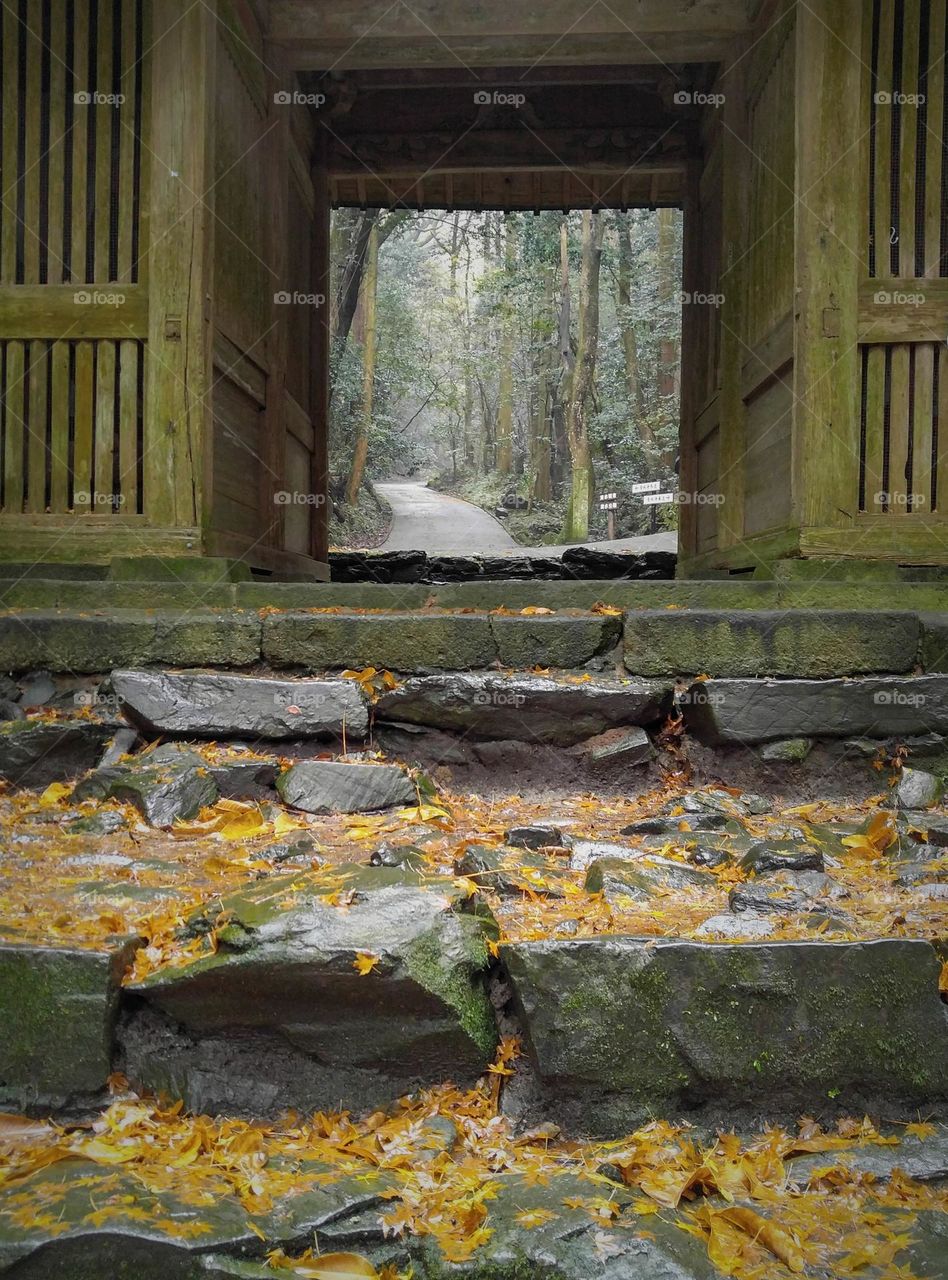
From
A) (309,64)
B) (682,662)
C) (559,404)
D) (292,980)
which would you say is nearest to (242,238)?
(309,64)

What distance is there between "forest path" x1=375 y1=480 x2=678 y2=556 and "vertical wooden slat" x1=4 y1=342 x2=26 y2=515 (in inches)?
394

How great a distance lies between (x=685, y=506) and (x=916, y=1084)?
19.4ft

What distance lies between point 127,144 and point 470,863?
13.8ft

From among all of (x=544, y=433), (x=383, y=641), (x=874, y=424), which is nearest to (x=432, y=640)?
(x=383, y=641)

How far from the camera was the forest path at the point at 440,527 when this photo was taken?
19.8m

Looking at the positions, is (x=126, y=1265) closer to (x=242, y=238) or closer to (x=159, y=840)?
(x=159, y=840)

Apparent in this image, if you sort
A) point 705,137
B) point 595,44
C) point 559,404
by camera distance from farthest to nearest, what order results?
point 559,404
point 705,137
point 595,44

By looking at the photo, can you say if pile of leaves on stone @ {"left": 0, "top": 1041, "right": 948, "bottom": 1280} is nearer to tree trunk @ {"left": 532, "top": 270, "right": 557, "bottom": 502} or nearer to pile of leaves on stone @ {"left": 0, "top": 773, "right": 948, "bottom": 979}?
pile of leaves on stone @ {"left": 0, "top": 773, "right": 948, "bottom": 979}

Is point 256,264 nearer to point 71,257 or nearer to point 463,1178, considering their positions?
point 71,257

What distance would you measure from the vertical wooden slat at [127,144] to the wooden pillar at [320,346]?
2.90 meters

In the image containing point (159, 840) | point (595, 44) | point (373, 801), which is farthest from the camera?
point (595, 44)

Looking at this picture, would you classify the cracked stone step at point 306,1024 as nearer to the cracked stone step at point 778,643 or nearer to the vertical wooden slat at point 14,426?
the cracked stone step at point 778,643

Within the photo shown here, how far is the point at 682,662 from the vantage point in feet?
11.7

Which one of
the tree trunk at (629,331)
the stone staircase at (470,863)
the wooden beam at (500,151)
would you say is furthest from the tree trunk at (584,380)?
the stone staircase at (470,863)
